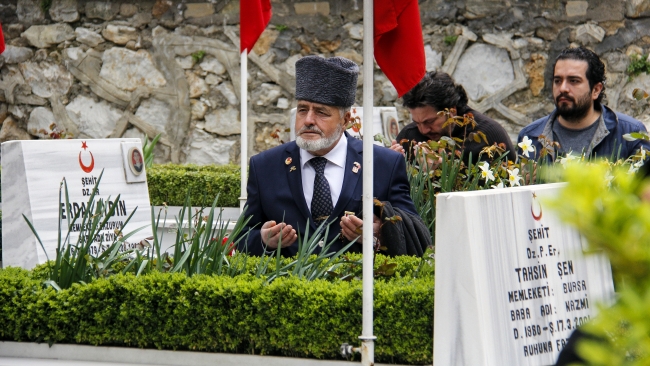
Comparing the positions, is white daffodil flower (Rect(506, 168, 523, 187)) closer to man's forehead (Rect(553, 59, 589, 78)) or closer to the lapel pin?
the lapel pin

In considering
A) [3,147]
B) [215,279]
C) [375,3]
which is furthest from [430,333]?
[3,147]

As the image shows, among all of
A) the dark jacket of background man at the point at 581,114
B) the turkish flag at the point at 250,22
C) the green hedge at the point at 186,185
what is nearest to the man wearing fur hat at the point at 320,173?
the dark jacket of background man at the point at 581,114

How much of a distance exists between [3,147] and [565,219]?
4684 mm

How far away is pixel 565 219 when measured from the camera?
2.16ft

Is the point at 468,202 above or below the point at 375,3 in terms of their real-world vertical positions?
below

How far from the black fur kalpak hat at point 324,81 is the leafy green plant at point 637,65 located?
6314mm

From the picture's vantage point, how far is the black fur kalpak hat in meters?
4.18

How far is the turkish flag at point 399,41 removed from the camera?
10.5 ft

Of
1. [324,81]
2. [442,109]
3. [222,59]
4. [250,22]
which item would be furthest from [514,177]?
[222,59]

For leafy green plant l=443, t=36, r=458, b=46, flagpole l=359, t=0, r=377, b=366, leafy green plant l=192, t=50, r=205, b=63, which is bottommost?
flagpole l=359, t=0, r=377, b=366

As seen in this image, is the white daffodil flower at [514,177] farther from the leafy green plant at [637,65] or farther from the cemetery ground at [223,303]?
the leafy green plant at [637,65]

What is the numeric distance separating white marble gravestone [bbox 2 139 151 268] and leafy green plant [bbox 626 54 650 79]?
6086 mm

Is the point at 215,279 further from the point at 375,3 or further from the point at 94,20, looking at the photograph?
the point at 94,20

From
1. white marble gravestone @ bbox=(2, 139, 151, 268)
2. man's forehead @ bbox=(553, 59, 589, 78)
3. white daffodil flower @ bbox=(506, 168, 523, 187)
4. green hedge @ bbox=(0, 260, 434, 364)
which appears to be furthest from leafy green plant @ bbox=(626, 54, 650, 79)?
green hedge @ bbox=(0, 260, 434, 364)
